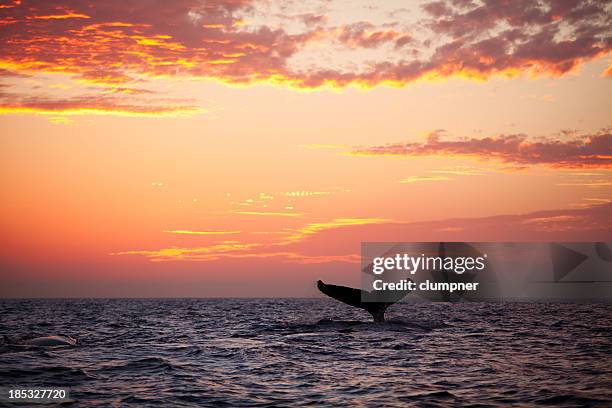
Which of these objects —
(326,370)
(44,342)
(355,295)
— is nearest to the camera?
(326,370)

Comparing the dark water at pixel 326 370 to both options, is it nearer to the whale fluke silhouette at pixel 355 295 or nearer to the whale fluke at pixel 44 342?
the whale fluke at pixel 44 342

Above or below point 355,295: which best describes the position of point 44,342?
below

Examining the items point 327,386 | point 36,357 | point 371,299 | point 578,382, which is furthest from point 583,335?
point 36,357

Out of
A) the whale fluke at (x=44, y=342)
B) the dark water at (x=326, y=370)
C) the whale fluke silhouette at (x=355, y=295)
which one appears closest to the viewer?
the dark water at (x=326, y=370)

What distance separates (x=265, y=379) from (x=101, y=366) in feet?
23.0

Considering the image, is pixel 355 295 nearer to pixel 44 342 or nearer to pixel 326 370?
pixel 44 342

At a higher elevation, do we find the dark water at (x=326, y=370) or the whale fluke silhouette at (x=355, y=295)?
the whale fluke silhouette at (x=355, y=295)

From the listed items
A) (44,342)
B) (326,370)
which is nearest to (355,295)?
(44,342)

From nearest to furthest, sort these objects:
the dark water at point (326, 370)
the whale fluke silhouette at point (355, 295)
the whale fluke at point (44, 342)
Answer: the dark water at point (326, 370)
the whale fluke at point (44, 342)
the whale fluke silhouette at point (355, 295)

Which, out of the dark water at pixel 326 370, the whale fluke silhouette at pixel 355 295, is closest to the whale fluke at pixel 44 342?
the dark water at pixel 326 370

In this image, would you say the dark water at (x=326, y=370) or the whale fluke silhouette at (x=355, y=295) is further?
the whale fluke silhouette at (x=355, y=295)

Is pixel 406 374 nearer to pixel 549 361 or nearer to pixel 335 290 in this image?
pixel 549 361

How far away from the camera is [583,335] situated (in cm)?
3725

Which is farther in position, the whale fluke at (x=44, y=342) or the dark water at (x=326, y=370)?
the whale fluke at (x=44, y=342)
